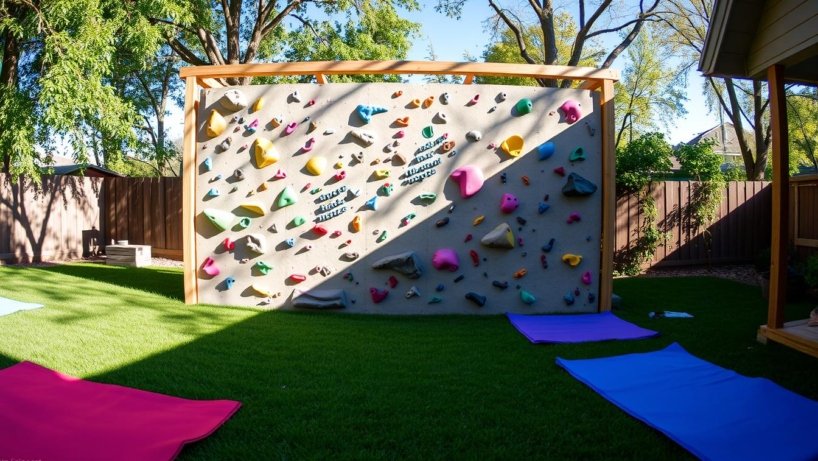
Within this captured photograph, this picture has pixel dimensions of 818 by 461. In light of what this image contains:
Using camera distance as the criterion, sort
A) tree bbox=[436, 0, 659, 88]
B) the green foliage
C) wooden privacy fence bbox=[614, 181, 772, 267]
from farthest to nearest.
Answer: tree bbox=[436, 0, 659, 88], wooden privacy fence bbox=[614, 181, 772, 267], the green foliage

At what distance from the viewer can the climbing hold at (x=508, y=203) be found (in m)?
5.21

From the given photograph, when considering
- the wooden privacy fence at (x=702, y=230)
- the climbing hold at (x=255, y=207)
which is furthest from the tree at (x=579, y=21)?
the climbing hold at (x=255, y=207)

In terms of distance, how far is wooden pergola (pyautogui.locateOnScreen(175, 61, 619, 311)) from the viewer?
5.10m

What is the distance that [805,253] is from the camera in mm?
7449

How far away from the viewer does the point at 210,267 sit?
538 cm

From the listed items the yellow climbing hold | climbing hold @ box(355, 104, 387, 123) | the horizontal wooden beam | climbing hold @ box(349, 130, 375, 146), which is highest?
the horizontal wooden beam

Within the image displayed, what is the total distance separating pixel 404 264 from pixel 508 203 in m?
1.28

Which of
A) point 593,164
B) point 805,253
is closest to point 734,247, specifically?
point 805,253

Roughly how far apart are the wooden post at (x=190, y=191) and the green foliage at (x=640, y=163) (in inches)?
252

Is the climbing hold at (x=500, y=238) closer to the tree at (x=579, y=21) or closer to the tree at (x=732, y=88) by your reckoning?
the tree at (x=579, y=21)

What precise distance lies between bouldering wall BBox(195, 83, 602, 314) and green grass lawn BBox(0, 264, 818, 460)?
42 centimetres

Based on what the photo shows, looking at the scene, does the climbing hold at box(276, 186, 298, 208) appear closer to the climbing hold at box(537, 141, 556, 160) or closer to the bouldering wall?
the bouldering wall

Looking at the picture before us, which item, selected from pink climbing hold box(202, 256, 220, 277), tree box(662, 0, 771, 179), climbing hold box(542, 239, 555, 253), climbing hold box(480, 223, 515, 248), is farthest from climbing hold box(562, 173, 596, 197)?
tree box(662, 0, 771, 179)

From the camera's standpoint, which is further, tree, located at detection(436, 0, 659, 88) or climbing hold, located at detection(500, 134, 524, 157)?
tree, located at detection(436, 0, 659, 88)
